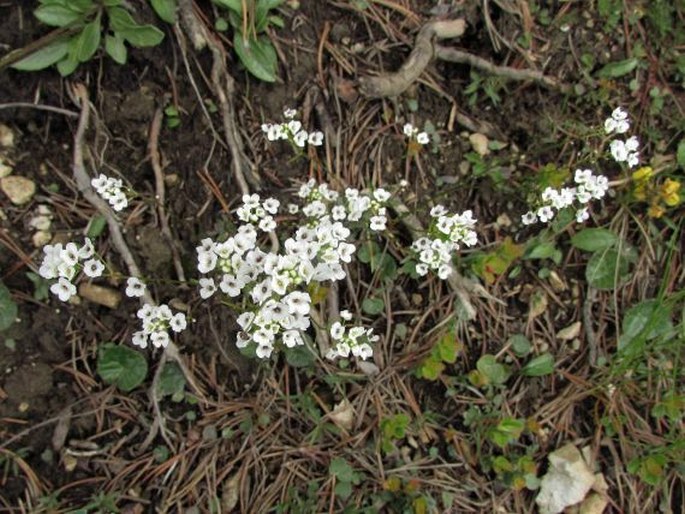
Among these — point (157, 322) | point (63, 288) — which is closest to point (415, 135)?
point (157, 322)

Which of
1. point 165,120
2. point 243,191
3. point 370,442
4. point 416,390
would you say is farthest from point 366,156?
point 370,442

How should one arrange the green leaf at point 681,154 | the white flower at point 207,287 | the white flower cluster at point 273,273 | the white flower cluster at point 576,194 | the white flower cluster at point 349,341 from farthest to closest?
the green leaf at point 681,154 < the white flower cluster at point 576,194 < the white flower cluster at point 349,341 < the white flower at point 207,287 < the white flower cluster at point 273,273

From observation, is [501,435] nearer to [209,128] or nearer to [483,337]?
[483,337]

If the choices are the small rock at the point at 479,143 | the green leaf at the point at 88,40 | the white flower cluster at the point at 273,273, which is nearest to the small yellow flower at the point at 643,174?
Result: the small rock at the point at 479,143

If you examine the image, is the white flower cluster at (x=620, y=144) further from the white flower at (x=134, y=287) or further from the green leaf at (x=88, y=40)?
the green leaf at (x=88, y=40)

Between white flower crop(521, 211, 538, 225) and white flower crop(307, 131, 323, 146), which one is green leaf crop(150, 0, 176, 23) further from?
white flower crop(521, 211, 538, 225)

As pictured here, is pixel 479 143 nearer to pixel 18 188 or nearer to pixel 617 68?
pixel 617 68

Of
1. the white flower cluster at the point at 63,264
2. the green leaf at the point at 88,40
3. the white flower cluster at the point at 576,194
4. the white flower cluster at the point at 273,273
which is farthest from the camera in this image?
the white flower cluster at the point at 576,194
